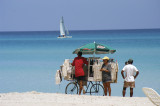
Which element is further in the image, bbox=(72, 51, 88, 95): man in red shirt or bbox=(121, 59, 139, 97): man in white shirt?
bbox=(72, 51, 88, 95): man in red shirt

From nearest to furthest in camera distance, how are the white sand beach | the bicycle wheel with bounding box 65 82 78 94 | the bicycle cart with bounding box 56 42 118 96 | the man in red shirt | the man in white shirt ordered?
the white sand beach, the man in white shirt, the man in red shirt, the bicycle cart with bounding box 56 42 118 96, the bicycle wheel with bounding box 65 82 78 94

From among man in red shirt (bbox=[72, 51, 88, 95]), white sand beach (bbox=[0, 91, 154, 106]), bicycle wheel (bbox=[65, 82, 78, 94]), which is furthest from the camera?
bicycle wheel (bbox=[65, 82, 78, 94])

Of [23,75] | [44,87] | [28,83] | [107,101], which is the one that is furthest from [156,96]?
[23,75]

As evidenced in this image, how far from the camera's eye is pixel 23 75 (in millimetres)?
24875

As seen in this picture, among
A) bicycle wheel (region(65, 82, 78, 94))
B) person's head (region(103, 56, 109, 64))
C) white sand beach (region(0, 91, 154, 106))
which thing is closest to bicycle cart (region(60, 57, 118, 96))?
bicycle wheel (region(65, 82, 78, 94))

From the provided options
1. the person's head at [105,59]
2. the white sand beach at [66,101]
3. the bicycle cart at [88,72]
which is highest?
the person's head at [105,59]

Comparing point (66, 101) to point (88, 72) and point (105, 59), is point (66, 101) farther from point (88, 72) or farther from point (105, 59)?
point (88, 72)

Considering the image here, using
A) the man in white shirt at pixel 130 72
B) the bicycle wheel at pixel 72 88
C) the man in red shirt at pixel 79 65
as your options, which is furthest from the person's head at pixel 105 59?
the bicycle wheel at pixel 72 88

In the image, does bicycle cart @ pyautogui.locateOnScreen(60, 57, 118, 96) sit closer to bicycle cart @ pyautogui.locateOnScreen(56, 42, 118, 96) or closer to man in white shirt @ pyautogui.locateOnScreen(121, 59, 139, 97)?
bicycle cart @ pyautogui.locateOnScreen(56, 42, 118, 96)

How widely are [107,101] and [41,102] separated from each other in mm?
1842

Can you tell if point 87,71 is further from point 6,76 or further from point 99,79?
point 6,76

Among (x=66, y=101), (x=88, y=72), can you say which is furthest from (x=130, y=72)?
(x=66, y=101)

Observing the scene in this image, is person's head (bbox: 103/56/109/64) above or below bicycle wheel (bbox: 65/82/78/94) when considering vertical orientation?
above

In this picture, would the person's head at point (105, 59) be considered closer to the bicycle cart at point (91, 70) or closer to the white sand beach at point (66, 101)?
the bicycle cart at point (91, 70)
